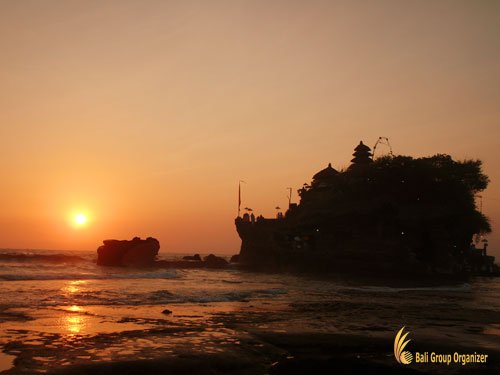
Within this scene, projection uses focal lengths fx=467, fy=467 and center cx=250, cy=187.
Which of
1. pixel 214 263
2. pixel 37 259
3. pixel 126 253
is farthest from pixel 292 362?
pixel 37 259

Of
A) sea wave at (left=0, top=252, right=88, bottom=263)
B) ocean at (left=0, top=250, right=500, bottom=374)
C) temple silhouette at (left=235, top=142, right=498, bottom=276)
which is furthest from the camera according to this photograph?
sea wave at (left=0, top=252, right=88, bottom=263)

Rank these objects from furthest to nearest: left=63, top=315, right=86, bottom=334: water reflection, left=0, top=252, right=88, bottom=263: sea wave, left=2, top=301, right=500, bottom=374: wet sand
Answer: left=0, top=252, right=88, bottom=263: sea wave → left=63, top=315, right=86, bottom=334: water reflection → left=2, top=301, right=500, bottom=374: wet sand

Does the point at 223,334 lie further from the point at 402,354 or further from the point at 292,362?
the point at 402,354

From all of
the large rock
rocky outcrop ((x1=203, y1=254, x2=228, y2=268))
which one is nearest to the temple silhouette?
rocky outcrop ((x1=203, y1=254, x2=228, y2=268))

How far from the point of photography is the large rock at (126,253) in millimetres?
72500

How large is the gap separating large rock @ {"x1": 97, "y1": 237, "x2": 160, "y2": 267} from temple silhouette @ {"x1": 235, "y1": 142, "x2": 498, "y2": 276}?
17.9 meters

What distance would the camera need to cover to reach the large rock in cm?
7250

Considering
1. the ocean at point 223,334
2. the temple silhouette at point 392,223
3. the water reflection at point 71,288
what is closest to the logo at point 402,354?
the ocean at point 223,334

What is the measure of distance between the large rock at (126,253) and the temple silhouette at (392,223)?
17.9 metres

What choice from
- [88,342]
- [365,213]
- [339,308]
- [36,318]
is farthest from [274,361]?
[365,213]

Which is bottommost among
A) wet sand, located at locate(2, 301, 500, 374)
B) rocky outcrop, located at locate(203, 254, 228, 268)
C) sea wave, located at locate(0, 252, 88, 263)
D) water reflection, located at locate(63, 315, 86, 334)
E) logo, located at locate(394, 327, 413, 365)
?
sea wave, located at locate(0, 252, 88, 263)

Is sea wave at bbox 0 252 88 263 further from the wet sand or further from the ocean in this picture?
the wet sand

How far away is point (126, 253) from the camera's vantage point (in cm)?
7362

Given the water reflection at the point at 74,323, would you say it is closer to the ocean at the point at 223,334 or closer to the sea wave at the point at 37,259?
the ocean at the point at 223,334
